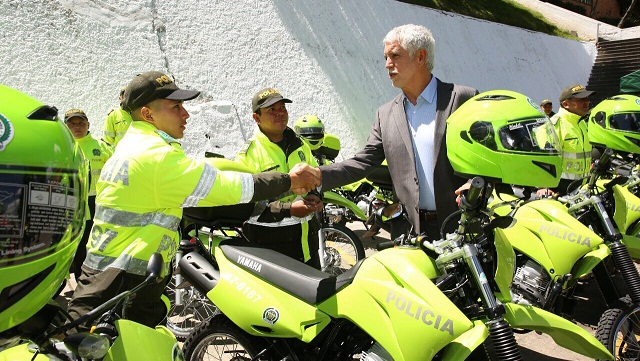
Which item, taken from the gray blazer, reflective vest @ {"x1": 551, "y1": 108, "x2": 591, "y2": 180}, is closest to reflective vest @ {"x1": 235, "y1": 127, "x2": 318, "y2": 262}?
the gray blazer

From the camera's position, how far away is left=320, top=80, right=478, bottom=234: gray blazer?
3.00m

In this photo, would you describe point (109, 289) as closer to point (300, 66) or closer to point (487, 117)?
point (487, 117)

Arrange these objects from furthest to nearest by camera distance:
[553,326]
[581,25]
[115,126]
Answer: [581,25], [115,126], [553,326]

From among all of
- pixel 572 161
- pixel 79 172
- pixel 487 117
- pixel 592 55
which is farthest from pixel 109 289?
pixel 592 55

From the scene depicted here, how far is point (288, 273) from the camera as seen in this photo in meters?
2.72

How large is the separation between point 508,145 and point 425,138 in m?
0.85

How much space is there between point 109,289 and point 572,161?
4441 mm

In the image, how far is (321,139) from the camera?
7.18 metres

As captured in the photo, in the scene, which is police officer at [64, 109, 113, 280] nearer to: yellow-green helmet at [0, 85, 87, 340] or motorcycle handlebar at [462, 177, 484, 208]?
motorcycle handlebar at [462, 177, 484, 208]

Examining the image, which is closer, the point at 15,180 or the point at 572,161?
the point at 15,180

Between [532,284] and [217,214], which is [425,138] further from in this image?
[532,284]

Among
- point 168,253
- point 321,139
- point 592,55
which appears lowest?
point 592,55

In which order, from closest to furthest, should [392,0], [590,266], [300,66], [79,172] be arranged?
[79,172] → [590,266] → [300,66] → [392,0]

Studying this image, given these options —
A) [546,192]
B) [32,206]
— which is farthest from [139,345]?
[546,192]
